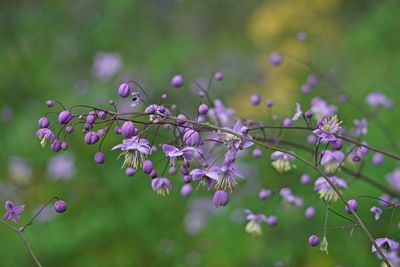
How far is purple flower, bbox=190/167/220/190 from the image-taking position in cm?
173

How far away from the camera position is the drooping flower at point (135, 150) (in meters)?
1.74

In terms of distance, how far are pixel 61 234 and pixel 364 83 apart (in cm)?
262

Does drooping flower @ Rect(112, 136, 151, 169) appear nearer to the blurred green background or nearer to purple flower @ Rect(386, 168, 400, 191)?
the blurred green background

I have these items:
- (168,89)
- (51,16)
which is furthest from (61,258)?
(51,16)

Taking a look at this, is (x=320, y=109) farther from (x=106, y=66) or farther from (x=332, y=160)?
(x=106, y=66)

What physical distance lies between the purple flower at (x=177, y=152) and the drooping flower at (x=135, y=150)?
0.18 feet

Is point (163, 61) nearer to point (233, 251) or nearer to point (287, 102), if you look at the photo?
point (287, 102)

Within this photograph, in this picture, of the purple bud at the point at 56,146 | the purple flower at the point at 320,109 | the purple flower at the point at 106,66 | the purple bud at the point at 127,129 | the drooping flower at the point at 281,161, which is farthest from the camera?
the purple flower at the point at 106,66

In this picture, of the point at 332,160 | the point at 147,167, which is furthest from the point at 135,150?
the point at 332,160

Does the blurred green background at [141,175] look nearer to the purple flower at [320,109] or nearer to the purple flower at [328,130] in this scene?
the purple flower at [320,109]

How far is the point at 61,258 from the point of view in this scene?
423 centimetres

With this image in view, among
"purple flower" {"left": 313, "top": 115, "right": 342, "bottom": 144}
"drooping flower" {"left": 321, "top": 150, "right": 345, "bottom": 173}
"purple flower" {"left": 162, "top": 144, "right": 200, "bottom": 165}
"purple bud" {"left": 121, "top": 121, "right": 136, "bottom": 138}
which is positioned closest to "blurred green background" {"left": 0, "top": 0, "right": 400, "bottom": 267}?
"drooping flower" {"left": 321, "top": 150, "right": 345, "bottom": 173}

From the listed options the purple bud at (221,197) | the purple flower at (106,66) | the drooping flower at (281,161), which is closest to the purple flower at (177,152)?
the purple bud at (221,197)

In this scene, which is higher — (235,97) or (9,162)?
(235,97)
